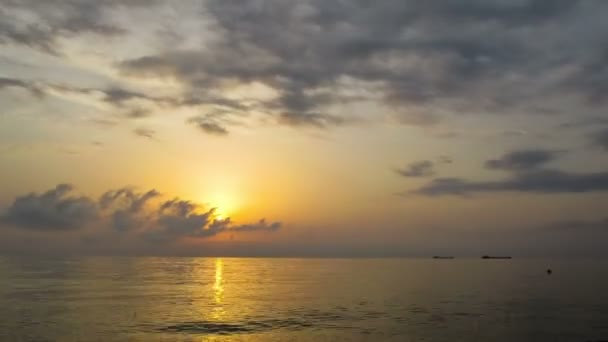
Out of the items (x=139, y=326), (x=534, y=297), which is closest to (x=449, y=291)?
(x=534, y=297)

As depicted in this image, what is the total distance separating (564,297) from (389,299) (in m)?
34.7

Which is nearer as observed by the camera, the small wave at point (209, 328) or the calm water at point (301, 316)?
the calm water at point (301, 316)

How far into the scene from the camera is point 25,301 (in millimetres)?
88875

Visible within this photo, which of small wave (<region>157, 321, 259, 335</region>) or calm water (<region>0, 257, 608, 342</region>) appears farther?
small wave (<region>157, 321, 259, 335</region>)

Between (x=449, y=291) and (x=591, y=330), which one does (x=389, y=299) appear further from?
(x=591, y=330)

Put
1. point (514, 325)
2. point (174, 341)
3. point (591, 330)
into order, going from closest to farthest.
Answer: point (174, 341) → point (591, 330) → point (514, 325)

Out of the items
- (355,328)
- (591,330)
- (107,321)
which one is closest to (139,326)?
(107,321)

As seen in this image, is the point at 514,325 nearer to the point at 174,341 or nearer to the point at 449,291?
the point at 174,341

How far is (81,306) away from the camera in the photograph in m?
82.9

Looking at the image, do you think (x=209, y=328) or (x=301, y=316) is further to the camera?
(x=301, y=316)

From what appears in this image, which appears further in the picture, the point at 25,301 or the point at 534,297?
the point at 534,297

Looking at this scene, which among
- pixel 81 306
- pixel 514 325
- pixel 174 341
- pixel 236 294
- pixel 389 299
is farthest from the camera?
pixel 236 294

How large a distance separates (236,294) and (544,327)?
63048 millimetres

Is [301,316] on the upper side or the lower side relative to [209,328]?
upper
